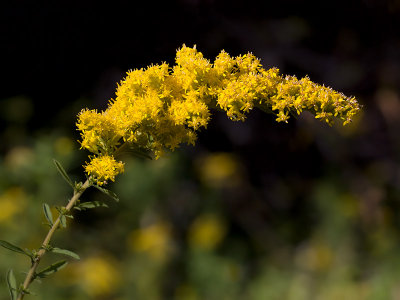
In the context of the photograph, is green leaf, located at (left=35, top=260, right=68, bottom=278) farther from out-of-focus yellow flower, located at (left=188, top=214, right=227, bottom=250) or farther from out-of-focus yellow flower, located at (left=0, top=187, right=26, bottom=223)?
out-of-focus yellow flower, located at (left=188, top=214, right=227, bottom=250)

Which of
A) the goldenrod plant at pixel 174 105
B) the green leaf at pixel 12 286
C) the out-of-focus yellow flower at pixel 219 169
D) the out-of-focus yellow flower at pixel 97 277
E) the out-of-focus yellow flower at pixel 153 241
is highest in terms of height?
the out-of-focus yellow flower at pixel 219 169

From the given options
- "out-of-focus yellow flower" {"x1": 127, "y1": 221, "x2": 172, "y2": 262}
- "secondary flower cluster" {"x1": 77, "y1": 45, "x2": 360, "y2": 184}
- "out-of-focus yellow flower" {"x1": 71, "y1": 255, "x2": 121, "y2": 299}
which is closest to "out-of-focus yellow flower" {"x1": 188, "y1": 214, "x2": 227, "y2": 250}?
"out-of-focus yellow flower" {"x1": 127, "y1": 221, "x2": 172, "y2": 262}

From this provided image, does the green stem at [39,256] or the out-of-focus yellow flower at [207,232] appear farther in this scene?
the out-of-focus yellow flower at [207,232]

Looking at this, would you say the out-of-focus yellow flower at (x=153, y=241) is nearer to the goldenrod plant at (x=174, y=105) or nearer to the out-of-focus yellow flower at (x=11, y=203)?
the out-of-focus yellow flower at (x=11, y=203)

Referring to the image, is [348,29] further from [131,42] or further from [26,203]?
[26,203]

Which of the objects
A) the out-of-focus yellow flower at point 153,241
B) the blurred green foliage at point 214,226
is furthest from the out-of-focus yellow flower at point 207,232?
the out-of-focus yellow flower at point 153,241

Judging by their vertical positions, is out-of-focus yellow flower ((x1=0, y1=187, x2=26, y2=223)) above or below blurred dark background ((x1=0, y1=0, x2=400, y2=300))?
below

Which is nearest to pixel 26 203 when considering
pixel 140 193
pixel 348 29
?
pixel 140 193
